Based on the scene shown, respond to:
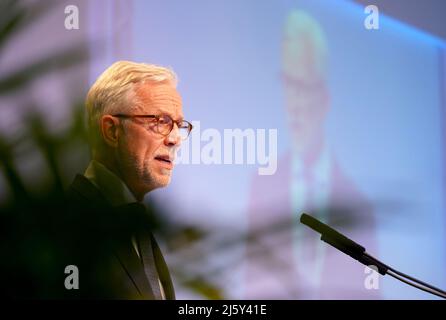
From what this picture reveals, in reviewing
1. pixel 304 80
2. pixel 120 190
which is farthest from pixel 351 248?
pixel 120 190

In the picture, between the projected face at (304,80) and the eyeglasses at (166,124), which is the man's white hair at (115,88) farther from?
the projected face at (304,80)

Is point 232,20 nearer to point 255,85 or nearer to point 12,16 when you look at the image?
point 255,85

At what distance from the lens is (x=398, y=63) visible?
3.21 m

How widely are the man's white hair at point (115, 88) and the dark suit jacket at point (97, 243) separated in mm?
221

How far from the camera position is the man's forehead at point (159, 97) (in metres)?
3.05

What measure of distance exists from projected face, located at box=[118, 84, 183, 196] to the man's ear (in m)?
0.03

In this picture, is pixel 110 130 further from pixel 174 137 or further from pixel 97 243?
pixel 97 243

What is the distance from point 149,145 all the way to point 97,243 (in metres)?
0.41

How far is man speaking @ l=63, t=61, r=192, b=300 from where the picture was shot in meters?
3.02

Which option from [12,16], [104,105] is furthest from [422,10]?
[12,16]

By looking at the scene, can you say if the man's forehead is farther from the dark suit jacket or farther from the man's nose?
the dark suit jacket

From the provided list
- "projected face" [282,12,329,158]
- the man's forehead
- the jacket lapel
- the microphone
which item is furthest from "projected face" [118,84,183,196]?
the microphone

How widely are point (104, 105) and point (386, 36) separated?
113 centimetres

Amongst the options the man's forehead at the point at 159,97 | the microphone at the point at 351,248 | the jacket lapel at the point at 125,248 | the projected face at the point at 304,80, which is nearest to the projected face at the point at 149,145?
the man's forehead at the point at 159,97
